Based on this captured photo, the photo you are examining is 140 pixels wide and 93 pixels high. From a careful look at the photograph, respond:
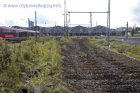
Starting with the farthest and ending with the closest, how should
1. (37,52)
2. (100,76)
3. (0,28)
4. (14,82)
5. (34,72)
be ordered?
(0,28), (37,52), (100,76), (34,72), (14,82)

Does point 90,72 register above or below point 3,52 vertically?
below

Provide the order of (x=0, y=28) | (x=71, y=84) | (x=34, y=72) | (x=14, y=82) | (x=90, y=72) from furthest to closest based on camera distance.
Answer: (x=0, y=28) → (x=90, y=72) → (x=34, y=72) → (x=71, y=84) → (x=14, y=82)

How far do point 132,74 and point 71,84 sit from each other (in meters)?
3.63

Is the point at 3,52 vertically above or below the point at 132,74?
above

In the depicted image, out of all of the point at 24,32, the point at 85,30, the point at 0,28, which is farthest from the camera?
the point at 85,30

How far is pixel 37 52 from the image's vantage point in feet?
72.1

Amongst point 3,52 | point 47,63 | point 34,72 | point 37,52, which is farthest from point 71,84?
point 37,52

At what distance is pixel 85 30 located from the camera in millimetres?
117500

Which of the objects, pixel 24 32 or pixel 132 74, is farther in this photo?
pixel 24 32

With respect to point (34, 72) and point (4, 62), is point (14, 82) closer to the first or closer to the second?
point (4, 62)

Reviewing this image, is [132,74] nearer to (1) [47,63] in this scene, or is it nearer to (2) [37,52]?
(1) [47,63]

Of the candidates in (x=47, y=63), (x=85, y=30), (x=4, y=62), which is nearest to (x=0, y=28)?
(x=47, y=63)

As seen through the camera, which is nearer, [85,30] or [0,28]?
[0,28]

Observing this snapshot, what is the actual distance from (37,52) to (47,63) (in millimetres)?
4019
